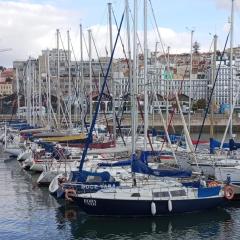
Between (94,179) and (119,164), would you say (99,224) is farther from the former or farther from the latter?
(119,164)

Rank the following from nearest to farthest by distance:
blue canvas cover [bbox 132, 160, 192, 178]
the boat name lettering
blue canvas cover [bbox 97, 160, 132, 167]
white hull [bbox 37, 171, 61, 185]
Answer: the boat name lettering < blue canvas cover [bbox 132, 160, 192, 178] < blue canvas cover [bbox 97, 160, 132, 167] < white hull [bbox 37, 171, 61, 185]

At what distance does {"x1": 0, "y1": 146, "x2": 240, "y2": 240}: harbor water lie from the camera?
21578mm

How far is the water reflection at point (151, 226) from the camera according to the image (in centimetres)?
2161

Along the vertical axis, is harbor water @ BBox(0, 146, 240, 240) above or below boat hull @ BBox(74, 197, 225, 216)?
below

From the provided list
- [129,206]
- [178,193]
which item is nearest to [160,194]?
[178,193]

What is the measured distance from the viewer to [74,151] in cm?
3694

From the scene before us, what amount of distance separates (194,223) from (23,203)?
353 inches

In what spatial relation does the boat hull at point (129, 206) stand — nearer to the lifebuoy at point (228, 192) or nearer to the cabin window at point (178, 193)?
the cabin window at point (178, 193)

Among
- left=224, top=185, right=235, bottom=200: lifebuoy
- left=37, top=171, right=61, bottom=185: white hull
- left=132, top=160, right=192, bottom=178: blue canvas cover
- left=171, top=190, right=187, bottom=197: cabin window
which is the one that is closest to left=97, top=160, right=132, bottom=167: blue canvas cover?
left=132, top=160, right=192, bottom=178: blue canvas cover

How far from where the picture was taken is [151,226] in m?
22.7

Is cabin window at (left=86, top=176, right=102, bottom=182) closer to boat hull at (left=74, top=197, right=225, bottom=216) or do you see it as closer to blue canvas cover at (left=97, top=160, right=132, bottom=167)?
boat hull at (left=74, top=197, right=225, bottom=216)

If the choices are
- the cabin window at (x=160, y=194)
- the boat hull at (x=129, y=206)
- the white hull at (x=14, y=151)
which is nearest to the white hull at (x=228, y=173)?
the boat hull at (x=129, y=206)

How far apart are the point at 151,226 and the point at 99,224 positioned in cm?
214

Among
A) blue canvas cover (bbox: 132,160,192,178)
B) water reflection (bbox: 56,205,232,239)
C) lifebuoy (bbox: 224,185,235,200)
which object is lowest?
water reflection (bbox: 56,205,232,239)
